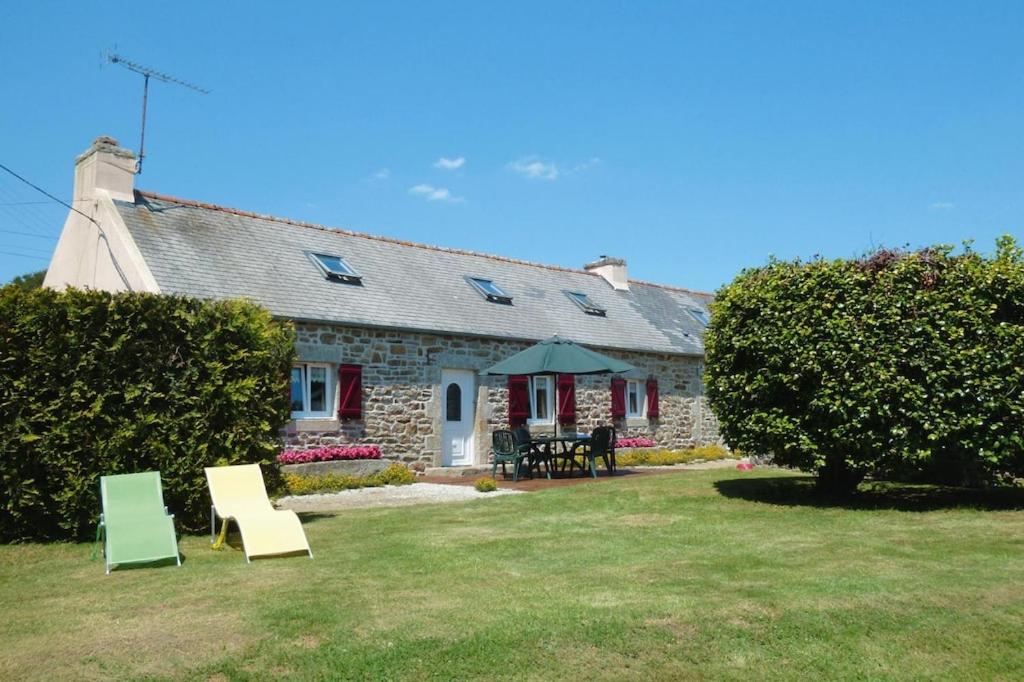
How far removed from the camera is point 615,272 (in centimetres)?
2562

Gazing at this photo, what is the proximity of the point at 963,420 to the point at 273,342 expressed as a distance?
780 cm

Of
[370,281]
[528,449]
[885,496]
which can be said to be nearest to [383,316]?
[370,281]

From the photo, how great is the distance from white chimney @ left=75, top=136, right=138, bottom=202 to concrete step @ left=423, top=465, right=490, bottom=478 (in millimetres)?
8087

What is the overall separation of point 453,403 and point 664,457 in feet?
17.5

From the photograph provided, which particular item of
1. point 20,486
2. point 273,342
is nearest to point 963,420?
point 273,342

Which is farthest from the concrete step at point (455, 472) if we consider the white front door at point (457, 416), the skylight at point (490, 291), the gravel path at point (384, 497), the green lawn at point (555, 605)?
the green lawn at point (555, 605)

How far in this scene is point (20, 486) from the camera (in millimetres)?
8328

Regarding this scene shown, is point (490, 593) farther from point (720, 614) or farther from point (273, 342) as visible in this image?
point (273, 342)

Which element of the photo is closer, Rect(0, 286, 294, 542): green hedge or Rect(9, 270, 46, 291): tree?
Rect(0, 286, 294, 542): green hedge

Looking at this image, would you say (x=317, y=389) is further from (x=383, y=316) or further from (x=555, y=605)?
(x=555, y=605)

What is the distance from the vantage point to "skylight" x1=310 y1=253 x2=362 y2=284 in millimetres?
17328

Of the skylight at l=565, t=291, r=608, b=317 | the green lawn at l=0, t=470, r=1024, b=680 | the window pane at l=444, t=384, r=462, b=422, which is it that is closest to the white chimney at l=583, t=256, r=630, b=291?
the skylight at l=565, t=291, r=608, b=317

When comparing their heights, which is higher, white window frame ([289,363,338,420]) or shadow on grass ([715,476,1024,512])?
white window frame ([289,363,338,420])

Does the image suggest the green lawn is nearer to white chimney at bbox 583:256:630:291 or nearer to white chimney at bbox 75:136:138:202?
white chimney at bbox 75:136:138:202
